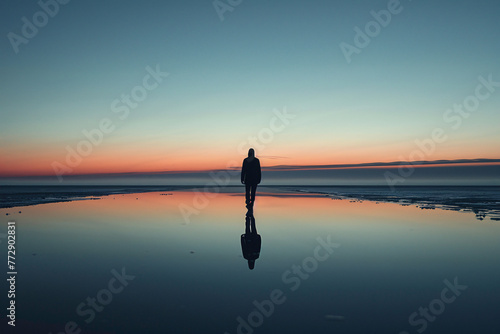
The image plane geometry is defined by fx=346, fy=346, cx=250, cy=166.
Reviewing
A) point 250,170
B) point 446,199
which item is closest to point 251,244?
point 250,170

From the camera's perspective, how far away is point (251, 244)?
8766 mm

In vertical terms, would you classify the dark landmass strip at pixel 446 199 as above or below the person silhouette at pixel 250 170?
below

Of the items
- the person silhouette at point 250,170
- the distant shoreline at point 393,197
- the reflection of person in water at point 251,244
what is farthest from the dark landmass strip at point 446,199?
the reflection of person in water at point 251,244

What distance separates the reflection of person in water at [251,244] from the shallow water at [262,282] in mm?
142

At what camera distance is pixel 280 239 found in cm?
952

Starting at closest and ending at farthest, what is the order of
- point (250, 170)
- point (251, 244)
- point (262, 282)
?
point (262, 282)
point (251, 244)
point (250, 170)

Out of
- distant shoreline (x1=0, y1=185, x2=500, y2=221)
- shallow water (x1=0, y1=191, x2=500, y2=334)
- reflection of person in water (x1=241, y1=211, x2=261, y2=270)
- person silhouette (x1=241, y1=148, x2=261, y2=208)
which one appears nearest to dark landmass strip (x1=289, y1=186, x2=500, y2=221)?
distant shoreline (x1=0, y1=185, x2=500, y2=221)

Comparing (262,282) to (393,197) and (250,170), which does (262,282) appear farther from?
(393,197)

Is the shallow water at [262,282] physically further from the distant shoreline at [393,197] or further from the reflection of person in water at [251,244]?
the distant shoreline at [393,197]

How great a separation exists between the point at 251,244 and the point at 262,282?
3.23 meters

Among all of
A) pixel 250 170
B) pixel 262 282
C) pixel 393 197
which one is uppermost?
pixel 250 170

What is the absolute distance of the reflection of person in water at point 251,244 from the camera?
729 cm

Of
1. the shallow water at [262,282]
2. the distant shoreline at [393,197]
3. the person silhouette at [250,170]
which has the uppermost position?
the person silhouette at [250,170]

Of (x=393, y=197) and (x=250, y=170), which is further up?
(x=250, y=170)
